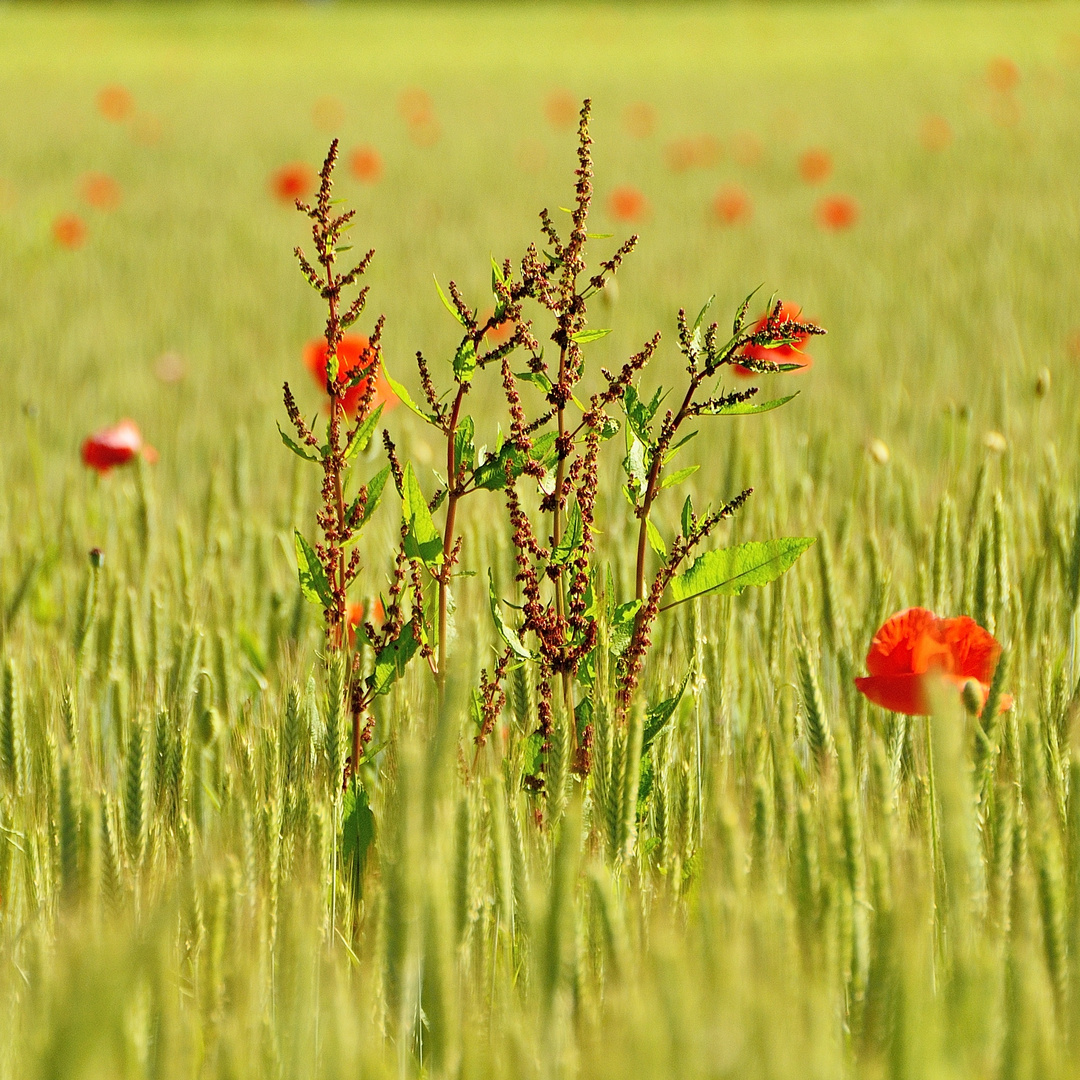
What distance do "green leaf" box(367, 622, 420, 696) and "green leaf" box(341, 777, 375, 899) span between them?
7cm

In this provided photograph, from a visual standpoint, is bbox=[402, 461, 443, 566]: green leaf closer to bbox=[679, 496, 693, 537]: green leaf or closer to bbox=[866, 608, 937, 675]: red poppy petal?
bbox=[679, 496, 693, 537]: green leaf

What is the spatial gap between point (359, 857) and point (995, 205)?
4.08 m

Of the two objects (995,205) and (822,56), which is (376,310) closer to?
(995,205)

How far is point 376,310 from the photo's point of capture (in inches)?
134

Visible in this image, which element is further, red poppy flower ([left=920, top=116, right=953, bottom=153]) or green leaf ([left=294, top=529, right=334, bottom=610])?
red poppy flower ([left=920, top=116, right=953, bottom=153])

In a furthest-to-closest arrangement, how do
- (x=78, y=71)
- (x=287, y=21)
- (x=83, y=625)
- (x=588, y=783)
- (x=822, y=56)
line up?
(x=287, y=21), (x=822, y=56), (x=78, y=71), (x=83, y=625), (x=588, y=783)

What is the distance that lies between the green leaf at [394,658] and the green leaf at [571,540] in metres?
0.11

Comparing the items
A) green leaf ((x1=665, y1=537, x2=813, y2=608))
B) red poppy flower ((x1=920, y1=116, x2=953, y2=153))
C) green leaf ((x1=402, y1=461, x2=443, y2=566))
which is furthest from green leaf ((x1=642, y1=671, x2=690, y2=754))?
red poppy flower ((x1=920, y1=116, x2=953, y2=153))

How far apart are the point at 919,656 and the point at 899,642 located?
22 millimetres

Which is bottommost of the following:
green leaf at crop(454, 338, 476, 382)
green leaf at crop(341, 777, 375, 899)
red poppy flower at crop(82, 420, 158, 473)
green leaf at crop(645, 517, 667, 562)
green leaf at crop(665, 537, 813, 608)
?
green leaf at crop(341, 777, 375, 899)

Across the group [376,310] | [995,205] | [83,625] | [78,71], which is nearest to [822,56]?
[78,71]

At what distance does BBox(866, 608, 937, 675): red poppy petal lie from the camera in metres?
0.89

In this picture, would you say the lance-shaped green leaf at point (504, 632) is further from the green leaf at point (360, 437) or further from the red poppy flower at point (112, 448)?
the red poppy flower at point (112, 448)

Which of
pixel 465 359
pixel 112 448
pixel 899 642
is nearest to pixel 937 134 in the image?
pixel 112 448
